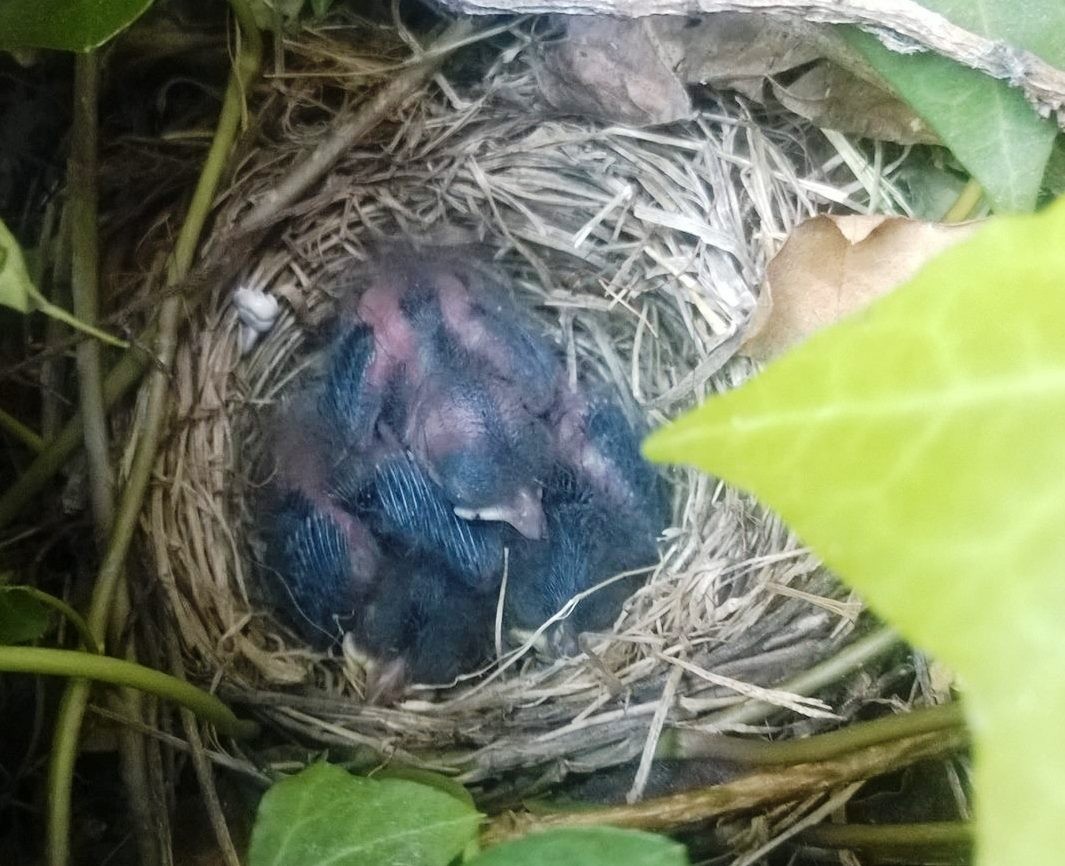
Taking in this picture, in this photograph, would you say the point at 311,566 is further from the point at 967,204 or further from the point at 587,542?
the point at 967,204

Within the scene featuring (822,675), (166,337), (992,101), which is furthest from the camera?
(166,337)

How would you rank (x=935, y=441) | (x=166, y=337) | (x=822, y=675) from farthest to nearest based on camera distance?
(x=166, y=337) → (x=822, y=675) → (x=935, y=441)

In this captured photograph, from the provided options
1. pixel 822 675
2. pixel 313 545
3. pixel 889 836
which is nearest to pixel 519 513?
pixel 313 545

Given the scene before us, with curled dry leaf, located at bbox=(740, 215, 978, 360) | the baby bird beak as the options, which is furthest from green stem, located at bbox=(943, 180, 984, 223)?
the baby bird beak

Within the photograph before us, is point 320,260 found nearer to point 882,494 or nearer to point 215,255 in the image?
point 215,255

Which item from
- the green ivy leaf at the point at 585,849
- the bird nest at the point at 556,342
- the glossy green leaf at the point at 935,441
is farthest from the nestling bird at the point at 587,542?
the glossy green leaf at the point at 935,441

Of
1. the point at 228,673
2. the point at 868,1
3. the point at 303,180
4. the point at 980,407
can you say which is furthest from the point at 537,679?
the point at 980,407
